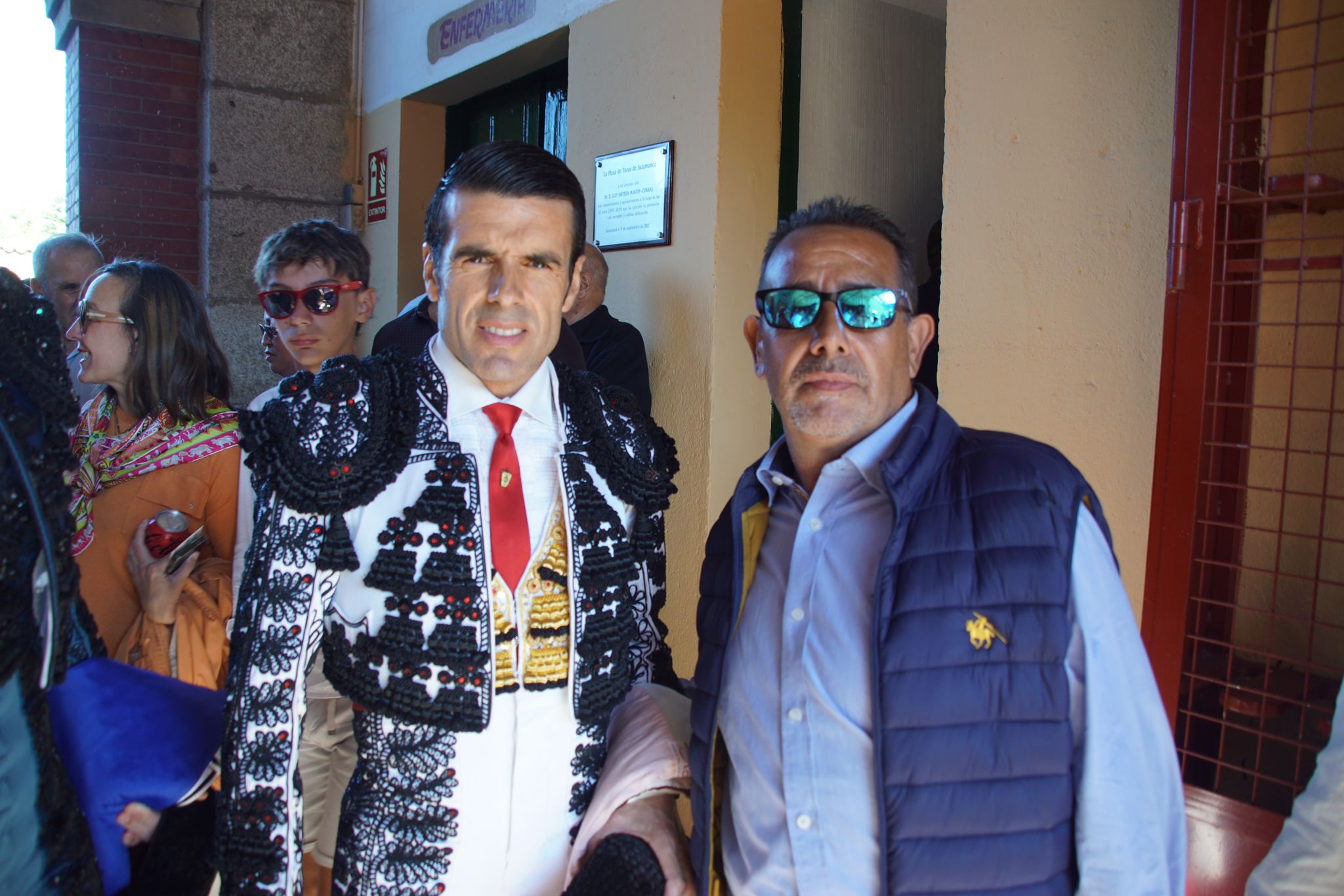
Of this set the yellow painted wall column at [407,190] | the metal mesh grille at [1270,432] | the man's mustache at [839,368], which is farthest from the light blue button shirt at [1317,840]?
the yellow painted wall column at [407,190]

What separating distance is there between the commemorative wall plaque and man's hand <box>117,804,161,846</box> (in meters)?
2.81

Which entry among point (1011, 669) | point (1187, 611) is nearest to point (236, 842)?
point (1011, 669)

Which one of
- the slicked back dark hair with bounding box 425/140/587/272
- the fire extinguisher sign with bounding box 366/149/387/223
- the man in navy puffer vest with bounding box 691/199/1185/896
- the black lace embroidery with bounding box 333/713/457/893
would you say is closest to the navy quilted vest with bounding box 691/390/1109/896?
the man in navy puffer vest with bounding box 691/199/1185/896

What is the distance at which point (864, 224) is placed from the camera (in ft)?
5.68

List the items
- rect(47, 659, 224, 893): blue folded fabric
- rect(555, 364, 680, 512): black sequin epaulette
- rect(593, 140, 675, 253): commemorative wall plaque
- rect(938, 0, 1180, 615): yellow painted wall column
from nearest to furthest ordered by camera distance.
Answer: rect(47, 659, 224, 893): blue folded fabric < rect(555, 364, 680, 512): black sequin epaulette < rect(938, 0, 1180, 615): yellow painted wall column < rect(593, 140, 675, 253): commemorative wall plaque

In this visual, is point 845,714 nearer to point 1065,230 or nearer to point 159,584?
point 1065,230

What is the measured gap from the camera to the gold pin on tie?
4.41ft

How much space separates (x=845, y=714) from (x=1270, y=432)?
1.48m

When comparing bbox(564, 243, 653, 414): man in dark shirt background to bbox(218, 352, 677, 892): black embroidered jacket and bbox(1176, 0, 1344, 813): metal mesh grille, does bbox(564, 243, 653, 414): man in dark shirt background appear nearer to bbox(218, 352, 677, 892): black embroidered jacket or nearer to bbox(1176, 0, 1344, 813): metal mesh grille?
bbox(218, 352, 677, 892): black embroidered jacket

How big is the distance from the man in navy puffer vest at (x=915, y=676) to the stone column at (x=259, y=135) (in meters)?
5.74

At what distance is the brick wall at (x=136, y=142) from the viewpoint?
20.2ft

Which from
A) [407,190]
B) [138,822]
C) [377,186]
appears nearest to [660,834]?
[138,822]

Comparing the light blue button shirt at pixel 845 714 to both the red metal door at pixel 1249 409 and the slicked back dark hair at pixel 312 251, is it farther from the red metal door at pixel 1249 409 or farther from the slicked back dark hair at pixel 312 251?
the slicked back dark hair at pixel 312 251

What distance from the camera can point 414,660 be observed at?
1.54 m
